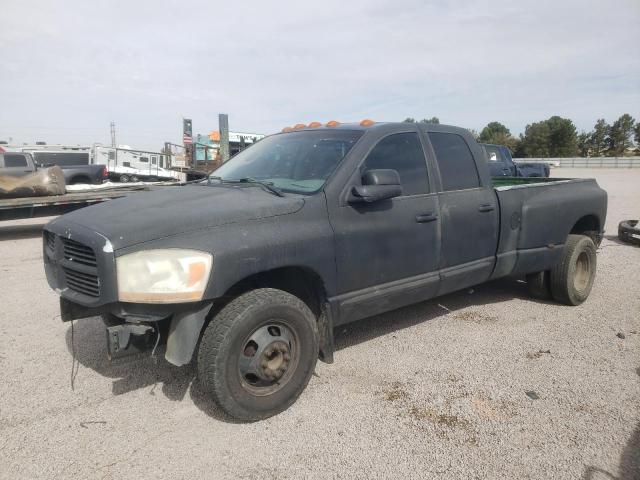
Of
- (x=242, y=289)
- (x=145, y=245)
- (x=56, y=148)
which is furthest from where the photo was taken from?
(x=56, y=148)

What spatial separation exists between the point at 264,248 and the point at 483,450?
1.68m

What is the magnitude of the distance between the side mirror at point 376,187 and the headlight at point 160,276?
4.01 feet

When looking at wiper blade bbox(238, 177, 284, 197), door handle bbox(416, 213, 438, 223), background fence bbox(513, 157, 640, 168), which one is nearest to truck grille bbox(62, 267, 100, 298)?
wiper blade bbox(238, 177, 284, 197)

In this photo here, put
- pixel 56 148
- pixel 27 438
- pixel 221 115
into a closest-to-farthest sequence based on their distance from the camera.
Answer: pixel 27 438
pixel 221 115
pixel 56 148

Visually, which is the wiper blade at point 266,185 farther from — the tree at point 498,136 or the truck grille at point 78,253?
the tree at point 498,136

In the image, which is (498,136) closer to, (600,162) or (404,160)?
(600,162)

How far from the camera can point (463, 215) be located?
13.1 feet

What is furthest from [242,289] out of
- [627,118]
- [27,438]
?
[627,118]

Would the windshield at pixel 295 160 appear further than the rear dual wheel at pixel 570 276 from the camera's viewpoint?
No

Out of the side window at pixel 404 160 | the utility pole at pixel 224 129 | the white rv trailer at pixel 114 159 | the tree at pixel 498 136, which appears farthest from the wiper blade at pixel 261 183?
the tree at pixel 498 136

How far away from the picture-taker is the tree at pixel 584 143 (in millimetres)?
75750

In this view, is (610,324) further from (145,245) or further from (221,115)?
(221,115)

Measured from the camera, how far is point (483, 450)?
2.60 metres

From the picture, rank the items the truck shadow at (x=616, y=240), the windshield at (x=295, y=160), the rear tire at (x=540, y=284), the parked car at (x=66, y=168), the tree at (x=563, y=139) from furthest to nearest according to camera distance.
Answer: the tree at (x=563, y=139) → the parked car at (x=66, y=168) → the truck shadow at (x=616, y=240) → the rear tire at (x=540, y=284) → the windshield at (x=295, y=160)
